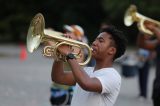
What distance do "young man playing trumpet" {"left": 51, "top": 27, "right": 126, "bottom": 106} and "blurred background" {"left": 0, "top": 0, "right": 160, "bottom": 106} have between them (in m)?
8.45

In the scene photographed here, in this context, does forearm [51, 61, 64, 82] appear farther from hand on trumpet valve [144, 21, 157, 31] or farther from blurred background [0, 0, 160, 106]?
blurred background [0, 0, 160, 106]

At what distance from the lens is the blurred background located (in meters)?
15.2

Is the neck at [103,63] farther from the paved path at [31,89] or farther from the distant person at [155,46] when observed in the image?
the paved path at [31,89]

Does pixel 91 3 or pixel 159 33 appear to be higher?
pixel 91 3

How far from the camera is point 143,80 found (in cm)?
1259

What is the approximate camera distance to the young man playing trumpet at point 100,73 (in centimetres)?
434

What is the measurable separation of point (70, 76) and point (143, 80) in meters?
7.82

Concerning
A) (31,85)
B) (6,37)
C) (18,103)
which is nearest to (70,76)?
(18,103)

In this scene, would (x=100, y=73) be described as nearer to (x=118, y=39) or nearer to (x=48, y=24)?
(x=118, y=39)

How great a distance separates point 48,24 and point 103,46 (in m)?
37.4

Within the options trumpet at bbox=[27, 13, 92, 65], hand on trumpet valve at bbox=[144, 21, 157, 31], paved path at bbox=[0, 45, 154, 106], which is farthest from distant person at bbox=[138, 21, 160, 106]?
paved path at bbox=[0, 45, 154, 106]

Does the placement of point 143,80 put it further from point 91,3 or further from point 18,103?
point 91,3

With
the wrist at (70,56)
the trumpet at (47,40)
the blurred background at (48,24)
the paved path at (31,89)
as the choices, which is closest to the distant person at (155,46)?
the trumpet at (47,40)

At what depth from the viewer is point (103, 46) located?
4645mm
